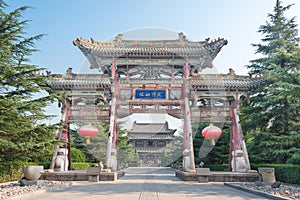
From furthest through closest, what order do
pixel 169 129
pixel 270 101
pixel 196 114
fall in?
pixel 169 129 → pixel 196 114 → pixel 270 101

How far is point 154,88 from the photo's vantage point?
1529 cm

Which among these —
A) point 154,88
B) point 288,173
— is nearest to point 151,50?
point 154,88

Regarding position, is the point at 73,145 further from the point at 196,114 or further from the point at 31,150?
A: the point at 31,150

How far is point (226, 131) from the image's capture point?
1889 cm

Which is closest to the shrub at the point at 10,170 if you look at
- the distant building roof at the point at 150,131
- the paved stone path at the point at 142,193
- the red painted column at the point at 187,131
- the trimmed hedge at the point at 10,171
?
the trimmed hedge at the point at 10,171

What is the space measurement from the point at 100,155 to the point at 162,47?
11.3m

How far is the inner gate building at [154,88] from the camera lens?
14906mm

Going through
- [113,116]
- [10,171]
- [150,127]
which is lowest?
[10,171]

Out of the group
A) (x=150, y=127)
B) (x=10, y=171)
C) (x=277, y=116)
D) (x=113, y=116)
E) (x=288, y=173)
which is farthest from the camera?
(x=150, y=127)

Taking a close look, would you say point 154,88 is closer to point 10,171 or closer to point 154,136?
point 10,171

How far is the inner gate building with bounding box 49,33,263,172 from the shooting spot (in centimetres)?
1491

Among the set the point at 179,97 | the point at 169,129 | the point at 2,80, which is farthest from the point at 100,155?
the point at 169,129

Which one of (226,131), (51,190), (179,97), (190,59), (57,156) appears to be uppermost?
(190,59)

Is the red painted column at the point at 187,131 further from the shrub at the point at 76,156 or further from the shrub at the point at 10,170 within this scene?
the shrub at the point at 76,156
